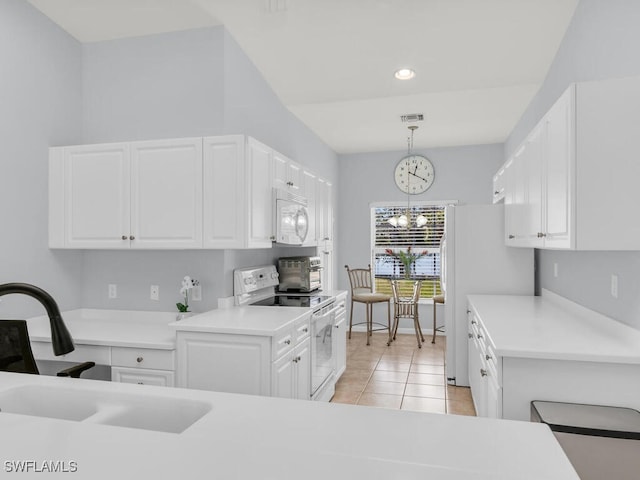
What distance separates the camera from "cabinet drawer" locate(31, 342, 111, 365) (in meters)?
2.50

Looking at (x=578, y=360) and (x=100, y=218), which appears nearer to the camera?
(x=578, y=360)

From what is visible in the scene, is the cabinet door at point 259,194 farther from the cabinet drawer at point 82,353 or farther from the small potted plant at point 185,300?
the cabinet drawer at point 82,353

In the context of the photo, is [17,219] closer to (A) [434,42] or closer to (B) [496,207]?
(A) [434,42]

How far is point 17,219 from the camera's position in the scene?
2.78 m

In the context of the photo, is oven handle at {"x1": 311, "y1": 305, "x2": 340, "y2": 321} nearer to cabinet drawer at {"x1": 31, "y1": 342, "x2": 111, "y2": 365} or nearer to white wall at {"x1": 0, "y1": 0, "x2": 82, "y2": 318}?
cabinet drawer at {"x1": 31, "y1": 342, "x2": 111, "y2": 365}

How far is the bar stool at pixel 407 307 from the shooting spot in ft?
18.8

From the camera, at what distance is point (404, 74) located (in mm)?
3643

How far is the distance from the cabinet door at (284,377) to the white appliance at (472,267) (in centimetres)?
202

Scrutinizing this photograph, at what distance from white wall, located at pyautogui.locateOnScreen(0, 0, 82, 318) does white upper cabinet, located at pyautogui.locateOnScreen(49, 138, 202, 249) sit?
0.39 ft

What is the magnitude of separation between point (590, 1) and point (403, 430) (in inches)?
107

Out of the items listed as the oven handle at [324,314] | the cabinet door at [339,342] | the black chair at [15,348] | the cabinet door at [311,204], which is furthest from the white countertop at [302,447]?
the cabinet door at [311,204]

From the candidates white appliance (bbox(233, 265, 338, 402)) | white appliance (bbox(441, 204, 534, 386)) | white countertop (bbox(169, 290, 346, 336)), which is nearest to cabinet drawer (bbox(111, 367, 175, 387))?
white countertop (bbox(169, 290, 346, 336))

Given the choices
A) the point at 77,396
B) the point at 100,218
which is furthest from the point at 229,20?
the point at 77,396

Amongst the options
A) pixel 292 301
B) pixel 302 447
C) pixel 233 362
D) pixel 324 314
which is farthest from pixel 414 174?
pixel 302 447
